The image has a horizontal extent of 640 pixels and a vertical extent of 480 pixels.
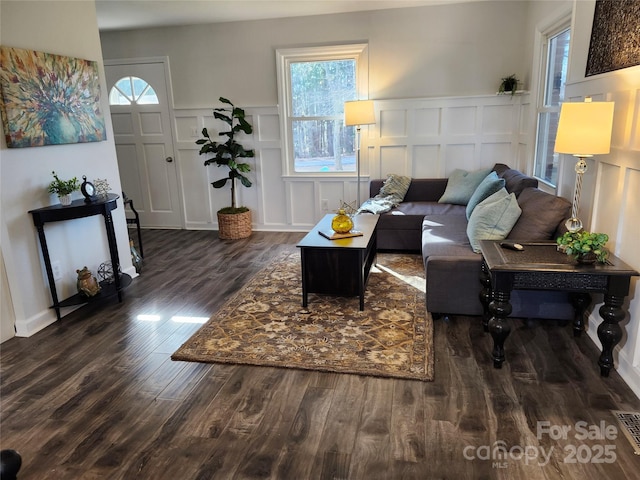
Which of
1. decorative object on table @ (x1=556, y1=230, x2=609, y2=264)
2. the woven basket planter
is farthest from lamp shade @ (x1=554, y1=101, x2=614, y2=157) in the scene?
the woven basket planter

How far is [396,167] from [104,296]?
346cm

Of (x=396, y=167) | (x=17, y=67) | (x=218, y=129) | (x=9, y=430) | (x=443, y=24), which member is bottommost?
(x=9, y=430)

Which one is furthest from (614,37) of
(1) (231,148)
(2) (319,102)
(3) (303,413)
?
(1) (231,148)

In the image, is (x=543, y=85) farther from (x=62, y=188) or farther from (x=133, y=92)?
(x=133, y=92)

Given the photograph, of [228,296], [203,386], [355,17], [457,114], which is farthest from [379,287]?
[355,17]

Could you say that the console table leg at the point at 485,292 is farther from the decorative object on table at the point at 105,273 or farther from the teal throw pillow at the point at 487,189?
the decorative object on table at the point at 105,273

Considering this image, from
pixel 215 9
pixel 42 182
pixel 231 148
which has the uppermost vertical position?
pixel 215 9

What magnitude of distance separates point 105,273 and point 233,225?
190 centimetres

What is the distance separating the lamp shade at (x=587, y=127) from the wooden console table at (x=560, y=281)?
59 centimetres

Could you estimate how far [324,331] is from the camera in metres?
3.00

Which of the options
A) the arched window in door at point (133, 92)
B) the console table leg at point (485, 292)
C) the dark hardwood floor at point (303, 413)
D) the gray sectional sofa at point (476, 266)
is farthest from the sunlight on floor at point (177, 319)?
the arched window in door at point (133, 92)

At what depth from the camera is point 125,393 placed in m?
2.41

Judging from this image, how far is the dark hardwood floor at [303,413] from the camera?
6.11 feet

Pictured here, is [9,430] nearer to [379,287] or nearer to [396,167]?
[379,287]
